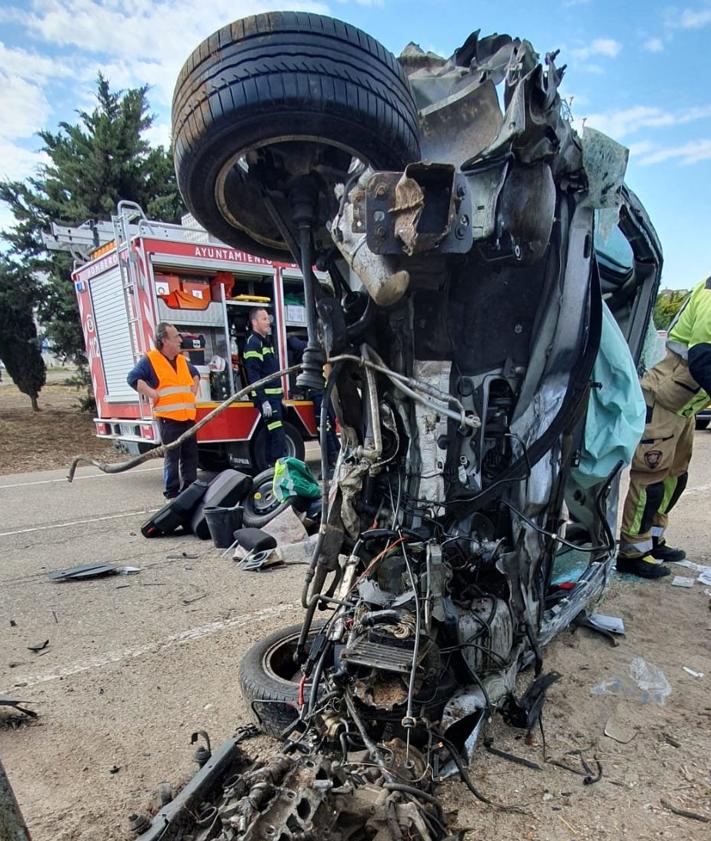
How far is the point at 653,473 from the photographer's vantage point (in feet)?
11.9

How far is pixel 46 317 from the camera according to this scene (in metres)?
13.5

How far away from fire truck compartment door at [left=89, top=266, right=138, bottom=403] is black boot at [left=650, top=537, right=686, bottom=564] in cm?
595

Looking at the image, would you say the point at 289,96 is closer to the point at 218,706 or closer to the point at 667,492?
the point at 218,706

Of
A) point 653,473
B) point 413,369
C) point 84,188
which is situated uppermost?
point 84,188

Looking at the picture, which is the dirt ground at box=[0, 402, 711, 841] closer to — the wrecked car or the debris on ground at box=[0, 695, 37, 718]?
the debris on ground at box=[0, 695, 37, 718]

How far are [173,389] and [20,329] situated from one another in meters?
11.0

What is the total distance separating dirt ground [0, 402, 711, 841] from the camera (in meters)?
1.67

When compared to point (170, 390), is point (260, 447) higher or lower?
lower

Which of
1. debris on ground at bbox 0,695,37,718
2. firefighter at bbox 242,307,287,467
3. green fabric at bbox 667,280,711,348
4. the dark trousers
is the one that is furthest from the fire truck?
debris on ground at bbox 0,695,37,718

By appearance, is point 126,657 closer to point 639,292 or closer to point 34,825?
point 34,825

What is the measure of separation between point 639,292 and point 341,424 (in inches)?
74.3

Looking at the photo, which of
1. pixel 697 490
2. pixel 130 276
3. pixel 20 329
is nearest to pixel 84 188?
pixel 20 329

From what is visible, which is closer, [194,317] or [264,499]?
[264,499]

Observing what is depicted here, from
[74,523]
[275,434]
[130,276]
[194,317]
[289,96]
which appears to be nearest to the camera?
[289,96]
